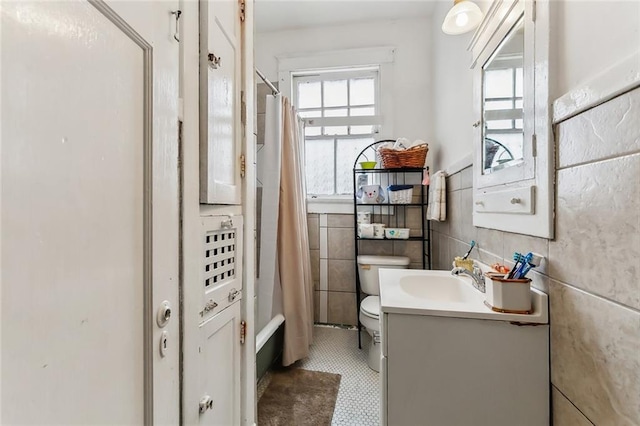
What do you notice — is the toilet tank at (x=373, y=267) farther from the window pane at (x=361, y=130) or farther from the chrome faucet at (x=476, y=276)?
the window pane at (x=361, y=130)

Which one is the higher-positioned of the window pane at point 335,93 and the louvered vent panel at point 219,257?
the window pane at point 335,93

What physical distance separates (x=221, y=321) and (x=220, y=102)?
0.72 metres

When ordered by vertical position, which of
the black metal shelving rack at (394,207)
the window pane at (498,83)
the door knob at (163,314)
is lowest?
the door knob at (163,314)

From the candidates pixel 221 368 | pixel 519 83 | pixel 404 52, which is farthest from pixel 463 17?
pixel 221 368

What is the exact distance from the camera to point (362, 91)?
2748 mm

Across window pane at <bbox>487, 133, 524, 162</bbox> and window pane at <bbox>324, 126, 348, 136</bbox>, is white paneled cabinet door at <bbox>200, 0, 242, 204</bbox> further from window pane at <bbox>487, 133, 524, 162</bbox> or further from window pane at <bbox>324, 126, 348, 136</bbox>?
window pane at <bbox>324, 126, 348, 136</bbox>

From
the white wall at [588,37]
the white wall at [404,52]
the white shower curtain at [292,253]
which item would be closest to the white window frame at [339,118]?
the white wall at [404,52]

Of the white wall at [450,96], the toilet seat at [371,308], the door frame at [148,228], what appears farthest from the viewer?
the toilet seat at [371,308]

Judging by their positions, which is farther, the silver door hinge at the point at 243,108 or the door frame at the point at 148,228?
the silver door hinge at the point at 243,108

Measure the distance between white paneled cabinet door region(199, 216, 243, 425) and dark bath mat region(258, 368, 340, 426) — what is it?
488 mm

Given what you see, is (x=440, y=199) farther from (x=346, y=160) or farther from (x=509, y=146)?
(x=346, y=160)

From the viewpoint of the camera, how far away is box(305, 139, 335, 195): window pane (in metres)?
2.77

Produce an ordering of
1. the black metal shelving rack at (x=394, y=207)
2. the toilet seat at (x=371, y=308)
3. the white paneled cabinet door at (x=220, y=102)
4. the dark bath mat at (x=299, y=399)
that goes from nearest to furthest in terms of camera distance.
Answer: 1. the white paneled cabinet door at (x=220, y=102)
2. the dark bath mat at (x=299, y=399)
3. the toilet seat at (x=371, y=308)
4. the black metal shelving rack at (x=394, y=207)

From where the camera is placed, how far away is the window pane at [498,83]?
1.14 metres
